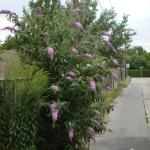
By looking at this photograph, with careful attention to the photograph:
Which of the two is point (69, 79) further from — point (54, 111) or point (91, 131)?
point (91, 131)

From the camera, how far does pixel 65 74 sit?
889cm

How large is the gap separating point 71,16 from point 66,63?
1.07 meters

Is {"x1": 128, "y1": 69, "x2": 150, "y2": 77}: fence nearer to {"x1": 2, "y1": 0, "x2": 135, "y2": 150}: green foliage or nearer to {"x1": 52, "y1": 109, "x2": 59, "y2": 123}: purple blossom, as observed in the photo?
{"x1": 2, "y1": 0, "x2": 135, "y2": 150}: green foliage

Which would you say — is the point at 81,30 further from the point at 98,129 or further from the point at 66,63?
the point at 98,129

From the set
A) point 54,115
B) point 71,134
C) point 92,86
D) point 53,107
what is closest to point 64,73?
point 92,86

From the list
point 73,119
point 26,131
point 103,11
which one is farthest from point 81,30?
point 103,11

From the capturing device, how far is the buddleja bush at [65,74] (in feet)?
28.5

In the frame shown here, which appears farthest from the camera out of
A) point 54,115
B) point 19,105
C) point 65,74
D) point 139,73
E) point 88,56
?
point 139,73

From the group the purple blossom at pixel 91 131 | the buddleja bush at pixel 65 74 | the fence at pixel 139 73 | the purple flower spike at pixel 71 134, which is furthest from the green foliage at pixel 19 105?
the fence at pixel 139 73

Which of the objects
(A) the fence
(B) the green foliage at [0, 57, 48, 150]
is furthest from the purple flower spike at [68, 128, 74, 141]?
(A) the fence

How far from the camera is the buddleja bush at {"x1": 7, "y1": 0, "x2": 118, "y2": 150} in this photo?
867cm

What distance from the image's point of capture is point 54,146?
8.98 metres

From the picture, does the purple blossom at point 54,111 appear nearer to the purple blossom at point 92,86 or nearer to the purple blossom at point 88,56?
the purple blossom at point 92,86

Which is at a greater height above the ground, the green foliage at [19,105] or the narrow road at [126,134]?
the green foliage at [19,105]
